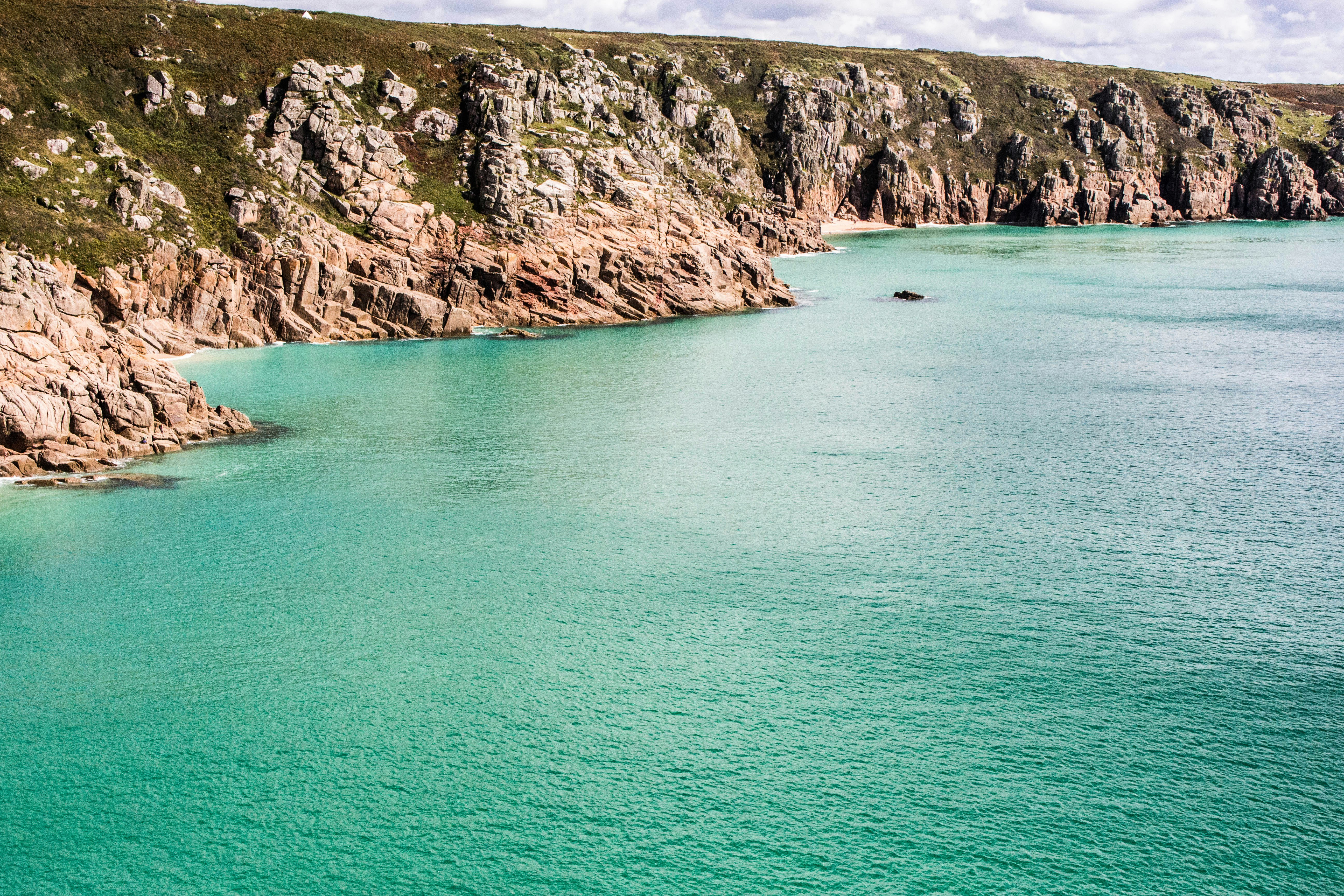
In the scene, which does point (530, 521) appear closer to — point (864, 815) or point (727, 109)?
point (864, 815)

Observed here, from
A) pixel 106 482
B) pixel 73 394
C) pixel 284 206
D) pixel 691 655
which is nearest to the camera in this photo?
pixel 691 655

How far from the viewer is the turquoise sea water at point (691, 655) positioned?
2181 centimetres

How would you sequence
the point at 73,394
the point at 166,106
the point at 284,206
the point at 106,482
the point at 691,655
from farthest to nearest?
the point at 166,106 → the point at 284,206 → the point at 73,394 → the point at 106,482 → the point at 691,655

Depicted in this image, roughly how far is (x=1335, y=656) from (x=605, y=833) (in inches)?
867

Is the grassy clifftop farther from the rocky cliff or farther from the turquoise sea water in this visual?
the turquoise sea water

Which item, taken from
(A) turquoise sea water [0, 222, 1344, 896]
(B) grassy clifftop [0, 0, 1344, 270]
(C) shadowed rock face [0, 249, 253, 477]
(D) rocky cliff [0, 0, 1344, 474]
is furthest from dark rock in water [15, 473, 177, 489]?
(B) grassy clifftop [0, 0, 1344, 270]

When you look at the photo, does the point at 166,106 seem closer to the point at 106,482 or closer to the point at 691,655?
the point at 106,482

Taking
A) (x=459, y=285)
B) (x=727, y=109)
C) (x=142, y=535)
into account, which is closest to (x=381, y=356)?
(x=459, y=285)

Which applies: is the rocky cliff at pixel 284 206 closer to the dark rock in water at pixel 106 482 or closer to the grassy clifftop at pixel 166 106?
the grassy clifftop at pixel 166 106

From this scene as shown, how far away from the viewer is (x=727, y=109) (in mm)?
180625

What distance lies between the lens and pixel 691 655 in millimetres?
30109

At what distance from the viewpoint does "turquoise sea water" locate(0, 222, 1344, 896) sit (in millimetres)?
21812

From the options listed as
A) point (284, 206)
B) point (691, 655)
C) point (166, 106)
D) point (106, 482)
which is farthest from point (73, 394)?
point (166, 106)

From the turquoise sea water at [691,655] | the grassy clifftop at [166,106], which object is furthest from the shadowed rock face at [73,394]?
the grassy clifftop at [166,106]
